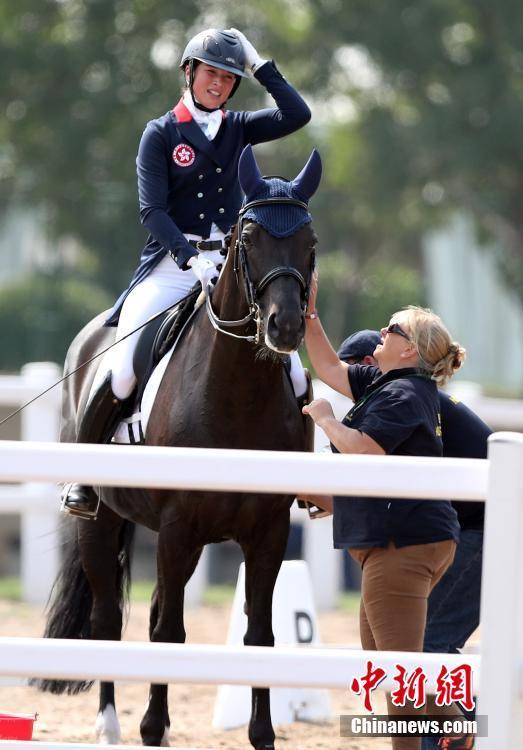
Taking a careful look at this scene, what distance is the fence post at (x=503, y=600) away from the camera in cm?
370

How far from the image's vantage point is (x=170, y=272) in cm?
573

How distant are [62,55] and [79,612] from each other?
19766 mm

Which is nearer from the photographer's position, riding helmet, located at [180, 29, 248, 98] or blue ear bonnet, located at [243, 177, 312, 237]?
blue ear bonnet, located at [243, 177, 312, 237]

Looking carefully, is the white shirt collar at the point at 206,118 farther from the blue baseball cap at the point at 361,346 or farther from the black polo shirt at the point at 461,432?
the black polo shirt at the point at 461,432

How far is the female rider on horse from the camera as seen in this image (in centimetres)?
545

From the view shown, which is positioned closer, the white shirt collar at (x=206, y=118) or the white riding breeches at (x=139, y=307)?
the white riding breeches at (x=139, y=307)

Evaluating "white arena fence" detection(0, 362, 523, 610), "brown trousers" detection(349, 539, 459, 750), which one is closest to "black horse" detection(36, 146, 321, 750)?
"brown trousers" detection(349, 539, 459, 750)

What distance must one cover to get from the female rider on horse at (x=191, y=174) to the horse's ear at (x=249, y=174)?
0.59 meters

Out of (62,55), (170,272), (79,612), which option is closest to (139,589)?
(79,612)

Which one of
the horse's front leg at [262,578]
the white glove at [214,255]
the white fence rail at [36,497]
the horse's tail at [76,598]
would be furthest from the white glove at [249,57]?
the white fence rail at [36,497]

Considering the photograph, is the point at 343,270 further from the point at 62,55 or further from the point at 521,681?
the point at 521,681

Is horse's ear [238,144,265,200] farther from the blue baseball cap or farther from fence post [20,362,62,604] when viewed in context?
fence post [20,362,62,604]

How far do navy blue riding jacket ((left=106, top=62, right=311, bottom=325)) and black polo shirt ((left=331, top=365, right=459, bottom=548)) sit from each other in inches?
52.8

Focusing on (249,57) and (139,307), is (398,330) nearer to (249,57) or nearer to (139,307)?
(139,307)
